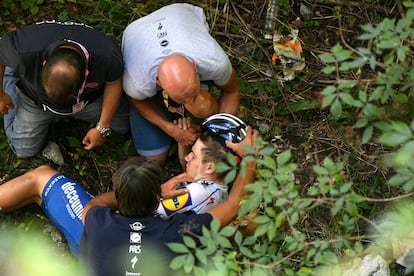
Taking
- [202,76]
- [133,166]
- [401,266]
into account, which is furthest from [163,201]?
[401,266]

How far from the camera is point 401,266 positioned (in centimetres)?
348

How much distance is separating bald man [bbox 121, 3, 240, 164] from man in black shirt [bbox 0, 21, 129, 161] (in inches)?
4.8

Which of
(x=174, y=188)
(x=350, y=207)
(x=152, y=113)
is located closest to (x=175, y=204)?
(x=174, y=188)

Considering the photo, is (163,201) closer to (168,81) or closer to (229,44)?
(168,81)

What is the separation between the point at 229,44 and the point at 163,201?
4.44 ft

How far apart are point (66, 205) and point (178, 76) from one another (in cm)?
104

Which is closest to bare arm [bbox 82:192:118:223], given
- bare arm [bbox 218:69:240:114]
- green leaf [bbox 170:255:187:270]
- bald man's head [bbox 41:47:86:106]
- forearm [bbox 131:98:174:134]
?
forearm [bbox 131:98:174:134]

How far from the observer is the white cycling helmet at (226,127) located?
11.5 ft

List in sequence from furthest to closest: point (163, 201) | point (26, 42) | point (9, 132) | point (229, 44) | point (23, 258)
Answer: point (229, 44) < point (9, 132) < point (163, 201) < point (26, 42) < point (23, 258)

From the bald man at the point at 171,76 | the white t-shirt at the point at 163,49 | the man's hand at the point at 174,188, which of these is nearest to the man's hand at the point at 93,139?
the bald man at the point at 171,76

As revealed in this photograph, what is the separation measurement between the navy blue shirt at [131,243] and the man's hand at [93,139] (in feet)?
2.79

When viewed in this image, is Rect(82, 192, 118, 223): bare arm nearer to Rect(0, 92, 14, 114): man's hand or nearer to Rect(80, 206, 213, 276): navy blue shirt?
Rect(80, 206, 213, 276): navy blue shirt

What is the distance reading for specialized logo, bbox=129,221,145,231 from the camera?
118 inches

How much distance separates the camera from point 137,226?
3.00 meters
